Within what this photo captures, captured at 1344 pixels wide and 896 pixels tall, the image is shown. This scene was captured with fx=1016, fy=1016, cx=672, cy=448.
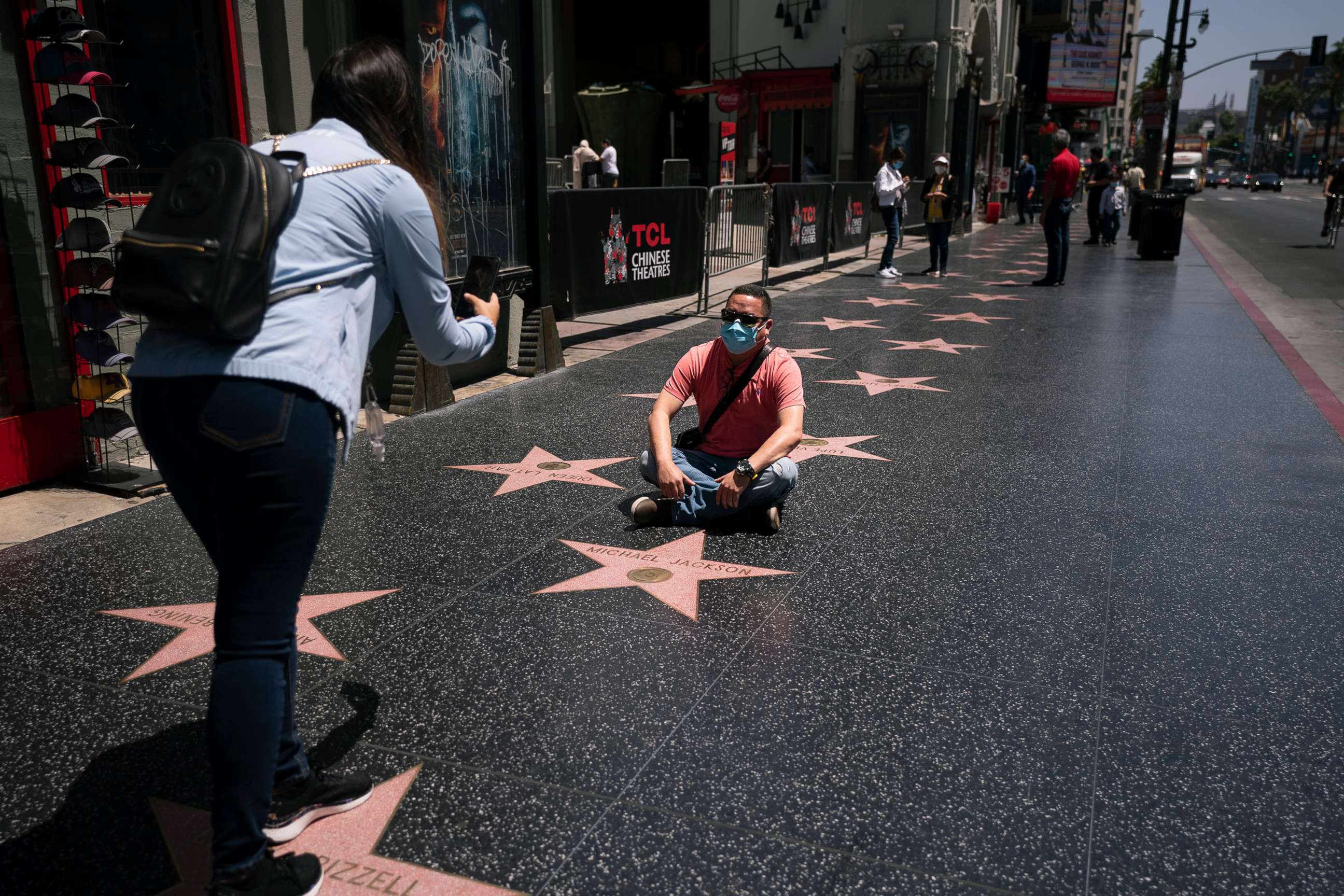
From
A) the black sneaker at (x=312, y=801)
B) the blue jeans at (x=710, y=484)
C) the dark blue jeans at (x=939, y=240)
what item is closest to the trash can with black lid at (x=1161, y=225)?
the dark blue jeans at (x=939, y=240)

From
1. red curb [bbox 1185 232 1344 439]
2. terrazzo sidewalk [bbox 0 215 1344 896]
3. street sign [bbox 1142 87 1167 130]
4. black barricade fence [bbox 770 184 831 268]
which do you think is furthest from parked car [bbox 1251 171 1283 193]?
terrazzo sidewalk [bbox 0 215 1344 896]

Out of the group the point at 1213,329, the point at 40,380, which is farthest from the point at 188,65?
the point at 1213,329

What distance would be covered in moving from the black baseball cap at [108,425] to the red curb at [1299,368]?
7038 mm

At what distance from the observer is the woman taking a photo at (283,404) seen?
6.22 feet

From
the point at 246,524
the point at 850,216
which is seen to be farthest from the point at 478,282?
the point at 850,216

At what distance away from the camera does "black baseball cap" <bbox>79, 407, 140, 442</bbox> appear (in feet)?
17.0

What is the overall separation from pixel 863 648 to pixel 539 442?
3.21 metres

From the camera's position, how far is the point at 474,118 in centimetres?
772

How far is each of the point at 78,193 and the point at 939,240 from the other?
1313 centimetres

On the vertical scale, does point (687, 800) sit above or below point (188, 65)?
below

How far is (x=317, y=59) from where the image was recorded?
23.4 ft

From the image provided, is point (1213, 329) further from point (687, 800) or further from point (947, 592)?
point (687, 800)

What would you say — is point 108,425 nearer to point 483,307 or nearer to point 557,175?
point 483,307

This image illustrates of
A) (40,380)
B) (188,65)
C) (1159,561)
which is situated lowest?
(1159,561)
